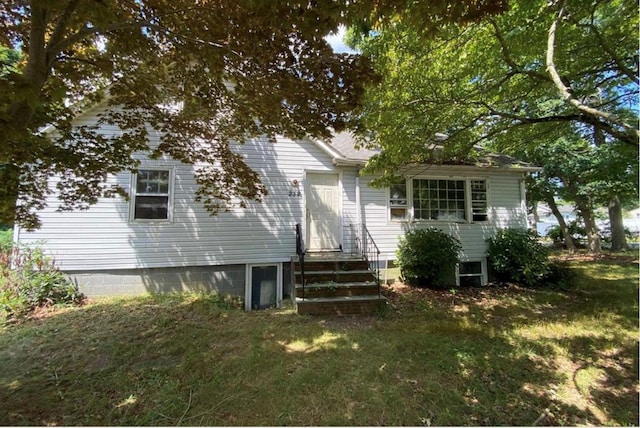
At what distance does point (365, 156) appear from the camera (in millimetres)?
8469

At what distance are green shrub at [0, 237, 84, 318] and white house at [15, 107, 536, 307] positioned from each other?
0.83 ft

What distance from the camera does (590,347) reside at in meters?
4.36

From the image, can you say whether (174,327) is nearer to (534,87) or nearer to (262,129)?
(262,129)

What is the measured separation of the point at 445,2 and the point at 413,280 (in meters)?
6.75

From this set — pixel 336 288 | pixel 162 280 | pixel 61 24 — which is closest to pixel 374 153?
pixel 336 288

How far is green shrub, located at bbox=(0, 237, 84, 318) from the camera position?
5.80 m

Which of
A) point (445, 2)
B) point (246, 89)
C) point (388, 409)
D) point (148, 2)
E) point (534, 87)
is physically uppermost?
point (534, 87)

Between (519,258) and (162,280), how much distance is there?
9.59 m

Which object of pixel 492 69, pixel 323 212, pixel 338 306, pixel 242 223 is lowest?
pixel 338 306

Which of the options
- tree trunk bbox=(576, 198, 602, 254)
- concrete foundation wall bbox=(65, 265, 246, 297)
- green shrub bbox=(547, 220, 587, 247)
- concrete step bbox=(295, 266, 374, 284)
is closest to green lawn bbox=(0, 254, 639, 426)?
concrete foundation wall bbox=(65, 265, 246, 297)

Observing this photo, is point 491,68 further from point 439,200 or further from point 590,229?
point 590,229

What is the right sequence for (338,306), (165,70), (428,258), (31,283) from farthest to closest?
(428,258)
(31,283)
(338,306)
(165,70)

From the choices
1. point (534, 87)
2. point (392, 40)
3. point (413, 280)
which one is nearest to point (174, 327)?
point (413, 280)

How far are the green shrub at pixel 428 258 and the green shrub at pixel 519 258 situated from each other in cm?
150
